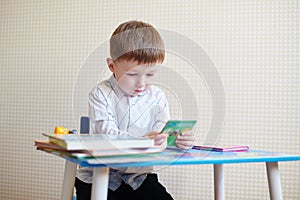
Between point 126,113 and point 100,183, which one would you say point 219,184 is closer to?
point 126,113

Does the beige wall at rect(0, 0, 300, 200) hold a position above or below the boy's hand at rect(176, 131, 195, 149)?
above

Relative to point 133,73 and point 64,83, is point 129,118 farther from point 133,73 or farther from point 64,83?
point 64,83

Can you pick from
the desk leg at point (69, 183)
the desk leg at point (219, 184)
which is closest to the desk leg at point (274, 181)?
the desk leg at point (219, 184)

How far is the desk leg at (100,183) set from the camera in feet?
2.47

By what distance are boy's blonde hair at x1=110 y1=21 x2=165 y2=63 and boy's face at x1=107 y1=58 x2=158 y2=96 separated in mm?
16

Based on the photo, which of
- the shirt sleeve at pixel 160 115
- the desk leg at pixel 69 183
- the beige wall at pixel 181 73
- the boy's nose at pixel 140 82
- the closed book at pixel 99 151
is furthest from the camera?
the beige wall at pixel 181 73

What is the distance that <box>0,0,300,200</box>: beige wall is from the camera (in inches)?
60.8

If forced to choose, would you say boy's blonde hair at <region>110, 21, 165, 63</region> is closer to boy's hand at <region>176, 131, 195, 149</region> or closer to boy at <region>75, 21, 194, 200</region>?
boy at <region>75, 21, 194, 200</region>

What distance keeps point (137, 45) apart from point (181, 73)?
0.63m

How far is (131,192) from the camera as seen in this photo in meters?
1.18

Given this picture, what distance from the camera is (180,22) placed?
5.53 ft

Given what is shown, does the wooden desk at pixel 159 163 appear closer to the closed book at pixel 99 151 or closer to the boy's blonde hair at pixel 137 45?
the closed book at pixel 99 151

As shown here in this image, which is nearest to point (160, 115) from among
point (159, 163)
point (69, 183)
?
point (69, 183)

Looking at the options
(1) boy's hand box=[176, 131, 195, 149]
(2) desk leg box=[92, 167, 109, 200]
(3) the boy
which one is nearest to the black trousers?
(3) the boy
